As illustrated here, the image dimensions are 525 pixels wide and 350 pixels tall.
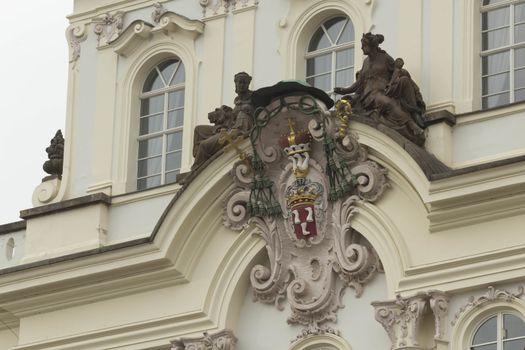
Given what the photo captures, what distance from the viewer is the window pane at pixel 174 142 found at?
34875 millimetres

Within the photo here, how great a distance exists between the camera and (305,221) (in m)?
32.5

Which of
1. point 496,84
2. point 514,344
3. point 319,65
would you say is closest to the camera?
point 514,344

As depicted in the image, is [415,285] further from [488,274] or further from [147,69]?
[147,69]

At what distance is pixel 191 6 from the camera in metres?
35.3

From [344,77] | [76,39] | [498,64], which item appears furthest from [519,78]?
[76,39]

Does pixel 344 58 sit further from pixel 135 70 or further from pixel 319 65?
pixel 135 70

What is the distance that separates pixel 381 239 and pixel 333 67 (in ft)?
9.34

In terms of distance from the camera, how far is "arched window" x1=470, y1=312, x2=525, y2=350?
101 ft

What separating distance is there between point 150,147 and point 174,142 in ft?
1.48

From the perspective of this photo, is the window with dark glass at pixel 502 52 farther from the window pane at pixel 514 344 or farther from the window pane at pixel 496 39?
the window pane at pixel 514 344

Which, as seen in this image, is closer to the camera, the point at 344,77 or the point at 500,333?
the point at 500,333

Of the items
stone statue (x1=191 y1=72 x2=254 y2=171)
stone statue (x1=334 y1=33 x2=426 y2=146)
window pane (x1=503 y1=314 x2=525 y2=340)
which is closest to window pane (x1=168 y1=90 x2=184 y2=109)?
stone statue (x1=191 y1=72 x2=254 y2=171)

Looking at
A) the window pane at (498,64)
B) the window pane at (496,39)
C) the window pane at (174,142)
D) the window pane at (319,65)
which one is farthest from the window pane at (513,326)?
the window pane at (174,142)

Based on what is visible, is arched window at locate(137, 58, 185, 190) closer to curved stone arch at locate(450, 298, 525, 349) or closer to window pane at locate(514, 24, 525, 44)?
window pane at locate(514, 24, 525, 44)
